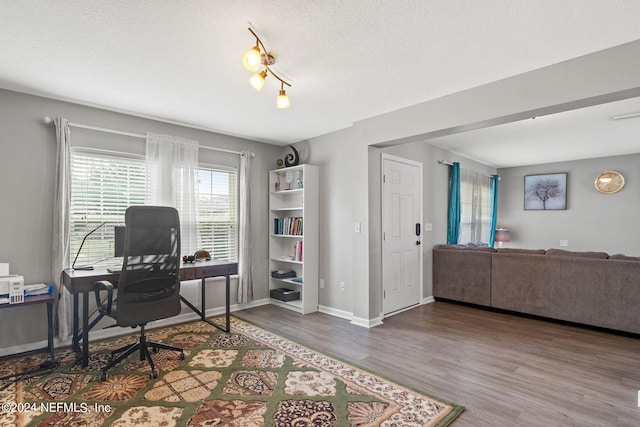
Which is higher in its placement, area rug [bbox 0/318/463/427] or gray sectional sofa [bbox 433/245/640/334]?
gray sectional sofa [bbox 433/245/640/334]

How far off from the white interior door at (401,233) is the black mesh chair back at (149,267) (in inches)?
100

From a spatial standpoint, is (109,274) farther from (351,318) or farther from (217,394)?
(351,318)

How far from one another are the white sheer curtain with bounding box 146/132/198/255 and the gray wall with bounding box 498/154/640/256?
702cm

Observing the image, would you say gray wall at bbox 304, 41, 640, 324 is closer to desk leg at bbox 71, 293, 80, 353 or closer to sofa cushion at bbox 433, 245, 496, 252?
sofa cushion at bbox 433, 245, 496, 252

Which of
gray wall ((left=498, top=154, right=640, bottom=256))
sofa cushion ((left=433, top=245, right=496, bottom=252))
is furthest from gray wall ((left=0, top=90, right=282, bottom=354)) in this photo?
gray wall ((left=498, top=154, right=640, bottom=256))

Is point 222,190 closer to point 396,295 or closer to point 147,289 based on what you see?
point 147,289

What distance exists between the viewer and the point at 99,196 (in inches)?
138

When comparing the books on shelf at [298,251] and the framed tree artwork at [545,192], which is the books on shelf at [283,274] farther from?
the framed tree artwork at [545,192]

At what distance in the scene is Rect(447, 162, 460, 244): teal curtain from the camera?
5.59 m

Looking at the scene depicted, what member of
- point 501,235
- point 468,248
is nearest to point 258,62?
point 468,248

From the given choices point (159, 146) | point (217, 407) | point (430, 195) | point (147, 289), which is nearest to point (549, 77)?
point (430, 195)

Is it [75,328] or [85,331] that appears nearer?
[85,331]

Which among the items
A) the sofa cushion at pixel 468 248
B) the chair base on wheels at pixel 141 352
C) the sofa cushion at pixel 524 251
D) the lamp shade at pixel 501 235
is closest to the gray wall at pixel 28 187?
the chair base on wheels at pixel 141 352

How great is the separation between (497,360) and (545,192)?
5.70 metres
